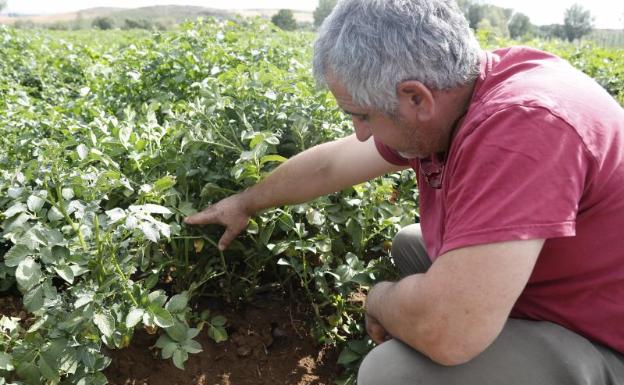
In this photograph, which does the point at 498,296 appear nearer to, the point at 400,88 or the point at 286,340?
the point at 400,88

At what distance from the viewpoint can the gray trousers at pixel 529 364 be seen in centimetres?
125

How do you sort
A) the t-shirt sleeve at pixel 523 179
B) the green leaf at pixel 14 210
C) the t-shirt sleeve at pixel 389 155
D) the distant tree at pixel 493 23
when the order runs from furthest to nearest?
the distant tree at pixel 493 23 → the t-shirt sleeve at pixel 389 155 → the green leaf at pixel 14 210 → the t-shirt sleeve at pixel 523 179

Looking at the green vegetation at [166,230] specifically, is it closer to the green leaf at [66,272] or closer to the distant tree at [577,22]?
the green leaf at [66,272]

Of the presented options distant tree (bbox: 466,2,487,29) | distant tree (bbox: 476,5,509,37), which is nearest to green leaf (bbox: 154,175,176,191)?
distant tree (bbox: 476,5,509,37)

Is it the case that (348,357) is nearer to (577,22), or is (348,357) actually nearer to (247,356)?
(247,356)

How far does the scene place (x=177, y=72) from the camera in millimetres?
2703

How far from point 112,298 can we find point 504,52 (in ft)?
3.74

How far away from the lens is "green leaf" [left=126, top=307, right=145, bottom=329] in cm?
139

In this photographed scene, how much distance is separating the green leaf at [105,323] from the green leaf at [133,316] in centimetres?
4

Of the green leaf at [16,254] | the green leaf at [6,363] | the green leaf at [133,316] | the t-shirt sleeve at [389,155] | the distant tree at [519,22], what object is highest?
the t-shirt sleeve at [389,155]

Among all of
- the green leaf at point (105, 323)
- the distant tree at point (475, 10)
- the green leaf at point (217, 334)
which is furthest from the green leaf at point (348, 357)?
the distant tree at point (475, 10)

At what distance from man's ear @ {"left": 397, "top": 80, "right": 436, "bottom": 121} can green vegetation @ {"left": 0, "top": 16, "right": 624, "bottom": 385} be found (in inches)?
24.1

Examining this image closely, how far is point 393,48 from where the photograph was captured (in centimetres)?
114

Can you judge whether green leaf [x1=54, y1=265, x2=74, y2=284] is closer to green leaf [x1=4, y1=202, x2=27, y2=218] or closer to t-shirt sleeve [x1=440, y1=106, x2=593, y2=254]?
green leaf [x1=4, y1=202, x2=27, y2=218]
